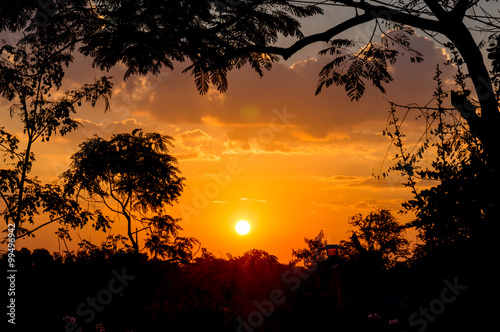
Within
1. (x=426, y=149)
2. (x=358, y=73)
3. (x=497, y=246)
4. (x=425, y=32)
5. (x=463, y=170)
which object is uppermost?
(x=425, y=32)

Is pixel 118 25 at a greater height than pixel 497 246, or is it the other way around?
pixel 118 25

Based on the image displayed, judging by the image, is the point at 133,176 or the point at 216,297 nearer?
the point at 216,297

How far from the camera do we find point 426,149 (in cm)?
852

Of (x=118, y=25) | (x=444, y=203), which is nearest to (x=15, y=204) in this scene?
(x=118, y=25)

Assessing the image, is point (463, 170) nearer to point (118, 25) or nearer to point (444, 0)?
point (444, 0)

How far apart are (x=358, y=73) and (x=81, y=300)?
8411 mm

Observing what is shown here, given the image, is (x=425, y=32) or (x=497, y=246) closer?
(x=497, y=246)

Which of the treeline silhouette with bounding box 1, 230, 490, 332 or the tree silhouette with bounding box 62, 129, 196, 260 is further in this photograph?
the tree silhouette with bounding box 62, 129, 196, 260

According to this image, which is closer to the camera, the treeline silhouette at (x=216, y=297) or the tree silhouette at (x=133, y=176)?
the treeline silhouette at (x=216, y=297)

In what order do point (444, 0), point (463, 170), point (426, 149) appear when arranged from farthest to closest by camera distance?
point (426, 149) < point (444, 0) < point (463, 170)

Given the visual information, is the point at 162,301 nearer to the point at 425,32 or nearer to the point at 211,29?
the point at 211,29

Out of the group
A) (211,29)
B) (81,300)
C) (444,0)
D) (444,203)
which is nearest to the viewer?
(444,203)

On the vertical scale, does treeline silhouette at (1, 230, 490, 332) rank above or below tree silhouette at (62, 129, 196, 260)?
below

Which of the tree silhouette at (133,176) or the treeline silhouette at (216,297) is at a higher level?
the tree silhouette at (133,176)
